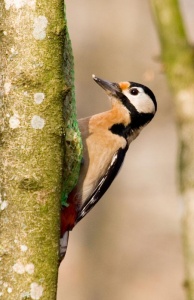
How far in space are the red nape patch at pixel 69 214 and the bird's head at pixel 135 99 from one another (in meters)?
0.66

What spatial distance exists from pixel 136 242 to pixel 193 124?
599 centimetres

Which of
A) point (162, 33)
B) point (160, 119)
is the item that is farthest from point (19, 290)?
point (160, 119)

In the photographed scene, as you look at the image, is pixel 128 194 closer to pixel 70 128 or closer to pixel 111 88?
pixel 111 88

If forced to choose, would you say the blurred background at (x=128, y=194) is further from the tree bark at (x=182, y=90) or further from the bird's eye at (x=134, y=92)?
the bird's eye at (x=134, y=92)

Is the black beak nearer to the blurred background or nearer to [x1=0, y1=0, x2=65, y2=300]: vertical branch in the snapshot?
[x1=0, y1=0, x2=65, y2=300]: vertical branch

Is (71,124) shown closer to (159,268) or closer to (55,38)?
(55,38)

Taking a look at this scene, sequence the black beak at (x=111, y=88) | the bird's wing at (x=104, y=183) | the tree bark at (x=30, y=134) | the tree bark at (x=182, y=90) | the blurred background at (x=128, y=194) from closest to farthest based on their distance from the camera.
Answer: the tree bark at (x=30, y=134), the bird's wing at (x=104, y=183), the black beak at (x=111, y=88), the tree bark at (x=182, y=90), the blurred background at (x=128, y=194)

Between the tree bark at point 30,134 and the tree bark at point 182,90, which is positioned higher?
the tree bark at point 30,134

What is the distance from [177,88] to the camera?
15.8 ft

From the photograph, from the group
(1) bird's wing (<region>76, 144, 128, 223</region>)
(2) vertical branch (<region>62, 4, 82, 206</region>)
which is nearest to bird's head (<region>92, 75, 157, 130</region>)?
(1) bird's wing (<region>76, 144, 128, 223</region>)

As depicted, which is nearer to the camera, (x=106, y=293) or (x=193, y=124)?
(x=193, y=124)

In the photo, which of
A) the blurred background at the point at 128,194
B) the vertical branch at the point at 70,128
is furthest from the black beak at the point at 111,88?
the blurred background at the point at 128,194

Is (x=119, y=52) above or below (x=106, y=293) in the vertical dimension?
above

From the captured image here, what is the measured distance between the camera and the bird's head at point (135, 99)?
432 centimetres
